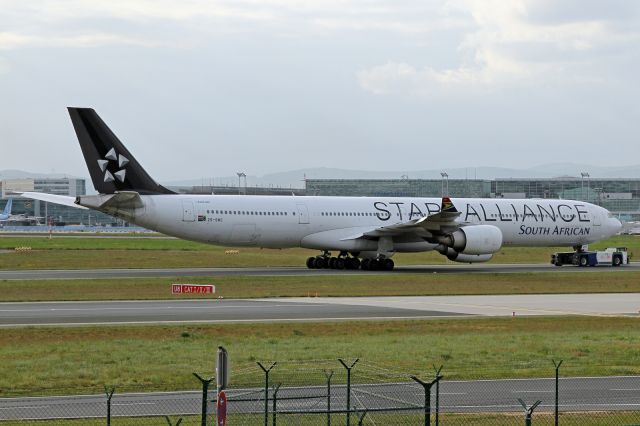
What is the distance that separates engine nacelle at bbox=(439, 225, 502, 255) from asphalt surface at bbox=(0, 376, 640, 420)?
35.4m

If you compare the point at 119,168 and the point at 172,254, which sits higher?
the point at 119,168

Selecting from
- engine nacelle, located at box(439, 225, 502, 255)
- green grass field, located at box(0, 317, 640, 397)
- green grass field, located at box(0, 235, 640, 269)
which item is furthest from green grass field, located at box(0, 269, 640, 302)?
green grass field, located at box(0, 235, 640, 269)

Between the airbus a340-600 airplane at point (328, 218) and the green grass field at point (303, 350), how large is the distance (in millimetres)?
21786

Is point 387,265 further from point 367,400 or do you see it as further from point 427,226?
point 367,400

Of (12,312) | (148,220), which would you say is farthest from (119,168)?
(12,312)

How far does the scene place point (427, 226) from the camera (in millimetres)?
57406

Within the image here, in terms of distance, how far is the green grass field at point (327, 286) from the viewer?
143ft

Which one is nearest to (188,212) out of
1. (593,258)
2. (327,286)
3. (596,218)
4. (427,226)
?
(327,286)

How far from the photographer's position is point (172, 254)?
77000mm

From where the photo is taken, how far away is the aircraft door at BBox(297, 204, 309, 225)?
191 feet

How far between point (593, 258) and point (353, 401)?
54003 mm

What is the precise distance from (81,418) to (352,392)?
4.93m

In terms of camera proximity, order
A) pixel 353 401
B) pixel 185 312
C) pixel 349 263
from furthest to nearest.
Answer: pixel 349 263, pixel 185 312, pixel 353 401

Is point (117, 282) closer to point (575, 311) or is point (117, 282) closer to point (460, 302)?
point (460, 302)
